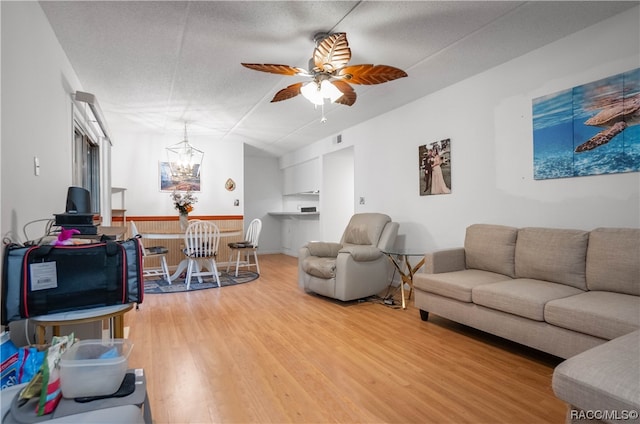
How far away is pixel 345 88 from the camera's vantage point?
2861mm

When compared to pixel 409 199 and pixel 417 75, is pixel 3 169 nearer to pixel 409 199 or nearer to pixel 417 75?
pixel 417 75

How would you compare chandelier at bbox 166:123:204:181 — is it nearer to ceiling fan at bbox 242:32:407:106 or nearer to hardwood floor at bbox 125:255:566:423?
hardwood floor at bbox 125:255:566:423

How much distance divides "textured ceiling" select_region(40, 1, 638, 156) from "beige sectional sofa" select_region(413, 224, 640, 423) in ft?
5.02

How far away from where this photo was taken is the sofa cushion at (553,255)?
7.81 feet

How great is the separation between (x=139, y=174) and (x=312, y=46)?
170 inches

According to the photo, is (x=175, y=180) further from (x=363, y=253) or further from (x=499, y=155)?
(x=499, y=155)

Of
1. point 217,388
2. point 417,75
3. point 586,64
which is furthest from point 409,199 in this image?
point 217,388

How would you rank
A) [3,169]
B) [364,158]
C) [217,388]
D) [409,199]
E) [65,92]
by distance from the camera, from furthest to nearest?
1. [364,158]
2. [409,199]
3. [65,92]
4. [217,388]
5. [3,169]

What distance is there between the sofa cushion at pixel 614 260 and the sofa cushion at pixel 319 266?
2.17 meters

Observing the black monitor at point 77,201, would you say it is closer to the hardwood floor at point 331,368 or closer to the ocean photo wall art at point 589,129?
the hardwood floor at point 331,368

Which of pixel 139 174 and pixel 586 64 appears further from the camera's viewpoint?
pixel 139 174

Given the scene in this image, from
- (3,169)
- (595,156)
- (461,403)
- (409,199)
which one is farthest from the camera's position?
(409,199)

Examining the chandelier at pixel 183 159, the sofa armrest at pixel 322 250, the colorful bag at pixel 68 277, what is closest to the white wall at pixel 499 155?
the sofa armrest at pixel 322 250

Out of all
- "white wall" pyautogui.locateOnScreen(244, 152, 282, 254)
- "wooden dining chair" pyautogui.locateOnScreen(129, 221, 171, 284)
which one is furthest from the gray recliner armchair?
"white wall" pyautogui.locateOnScreen(244, 152, 282, 254)
